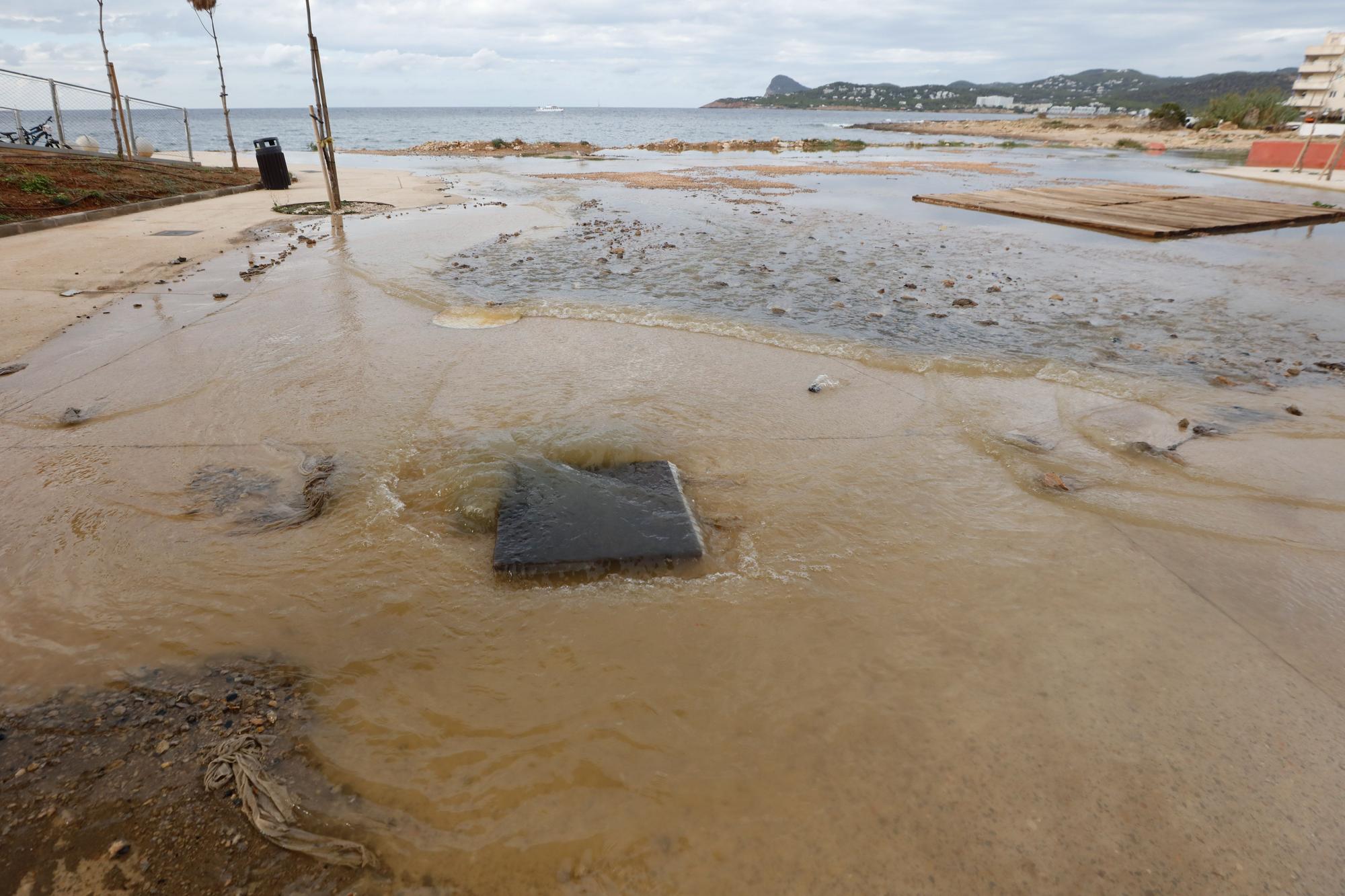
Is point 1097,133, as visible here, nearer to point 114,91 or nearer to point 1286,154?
point 1286,154

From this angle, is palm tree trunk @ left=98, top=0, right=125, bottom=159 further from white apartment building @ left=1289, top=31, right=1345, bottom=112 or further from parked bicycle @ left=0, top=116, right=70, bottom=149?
white apartment building @ left=1289, top=31, right=1345, bottom=112

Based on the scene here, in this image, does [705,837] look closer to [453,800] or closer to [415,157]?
A: [453,800]

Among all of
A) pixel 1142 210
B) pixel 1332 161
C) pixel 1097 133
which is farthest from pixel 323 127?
pixel 1097 133

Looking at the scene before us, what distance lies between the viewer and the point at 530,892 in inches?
65.6

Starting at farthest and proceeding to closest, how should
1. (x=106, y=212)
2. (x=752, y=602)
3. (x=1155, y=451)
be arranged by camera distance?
(x=106, y=212) < (x=1155, y=451) < (x=752, y=602)

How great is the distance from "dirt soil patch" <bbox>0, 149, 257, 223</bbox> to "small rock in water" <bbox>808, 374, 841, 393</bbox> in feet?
44.7

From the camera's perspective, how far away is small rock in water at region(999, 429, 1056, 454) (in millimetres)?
4172

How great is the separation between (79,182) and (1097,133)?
75622mm

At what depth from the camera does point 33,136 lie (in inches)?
715

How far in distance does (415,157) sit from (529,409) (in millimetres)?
37327

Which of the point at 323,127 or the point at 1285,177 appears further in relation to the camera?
the point at 1285,177

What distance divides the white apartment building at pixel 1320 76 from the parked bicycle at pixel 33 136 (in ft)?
303

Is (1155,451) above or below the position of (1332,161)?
below

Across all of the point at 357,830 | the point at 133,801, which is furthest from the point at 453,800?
the point at 133,801
